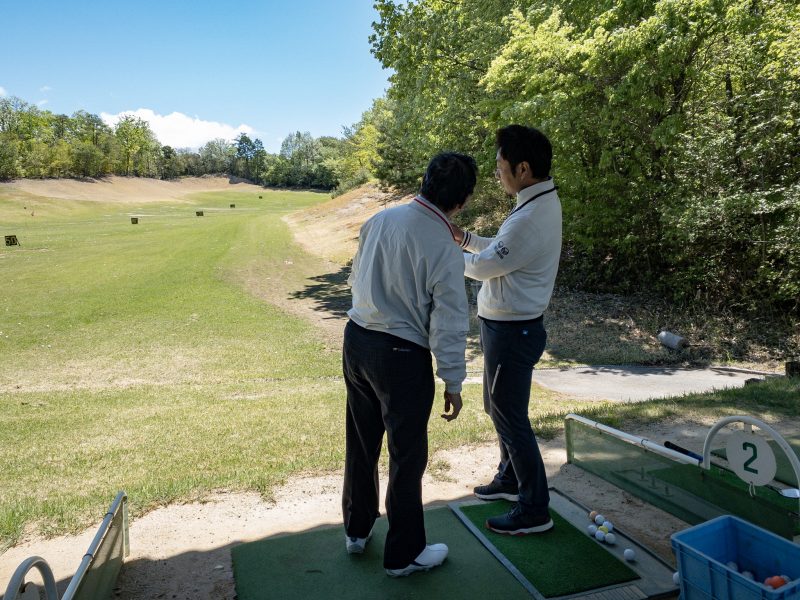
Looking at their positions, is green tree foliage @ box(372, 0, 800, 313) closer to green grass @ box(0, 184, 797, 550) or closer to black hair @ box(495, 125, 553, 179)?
green grass @ box(0, 184, 797, 550)

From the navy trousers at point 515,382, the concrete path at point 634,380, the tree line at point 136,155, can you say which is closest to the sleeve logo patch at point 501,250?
the navy trousers at point 515,382

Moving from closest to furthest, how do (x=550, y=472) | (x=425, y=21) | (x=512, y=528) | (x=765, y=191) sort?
(x=512, y=528) → (x=550, y=472) → (x=765, y=191) → (x=425, y=21)

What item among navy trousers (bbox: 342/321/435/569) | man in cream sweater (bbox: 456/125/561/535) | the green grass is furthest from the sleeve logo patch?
the green grass

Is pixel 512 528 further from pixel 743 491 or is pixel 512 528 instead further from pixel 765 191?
pixel 765 191

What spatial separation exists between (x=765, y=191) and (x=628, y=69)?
3.89m

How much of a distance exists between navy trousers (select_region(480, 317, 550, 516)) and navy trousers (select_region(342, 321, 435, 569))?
1.55ft

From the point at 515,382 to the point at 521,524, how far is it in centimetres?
93

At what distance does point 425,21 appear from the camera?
55.1 ft

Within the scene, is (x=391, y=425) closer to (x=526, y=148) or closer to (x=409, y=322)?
(x=409, y=322)

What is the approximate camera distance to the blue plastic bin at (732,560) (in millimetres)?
2283

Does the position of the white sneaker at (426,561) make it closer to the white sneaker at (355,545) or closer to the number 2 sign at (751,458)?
the white sneaker at (355,545)

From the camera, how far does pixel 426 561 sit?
3164 mm

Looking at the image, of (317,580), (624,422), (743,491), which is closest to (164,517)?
(317,580)

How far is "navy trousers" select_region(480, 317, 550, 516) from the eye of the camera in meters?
3.22
